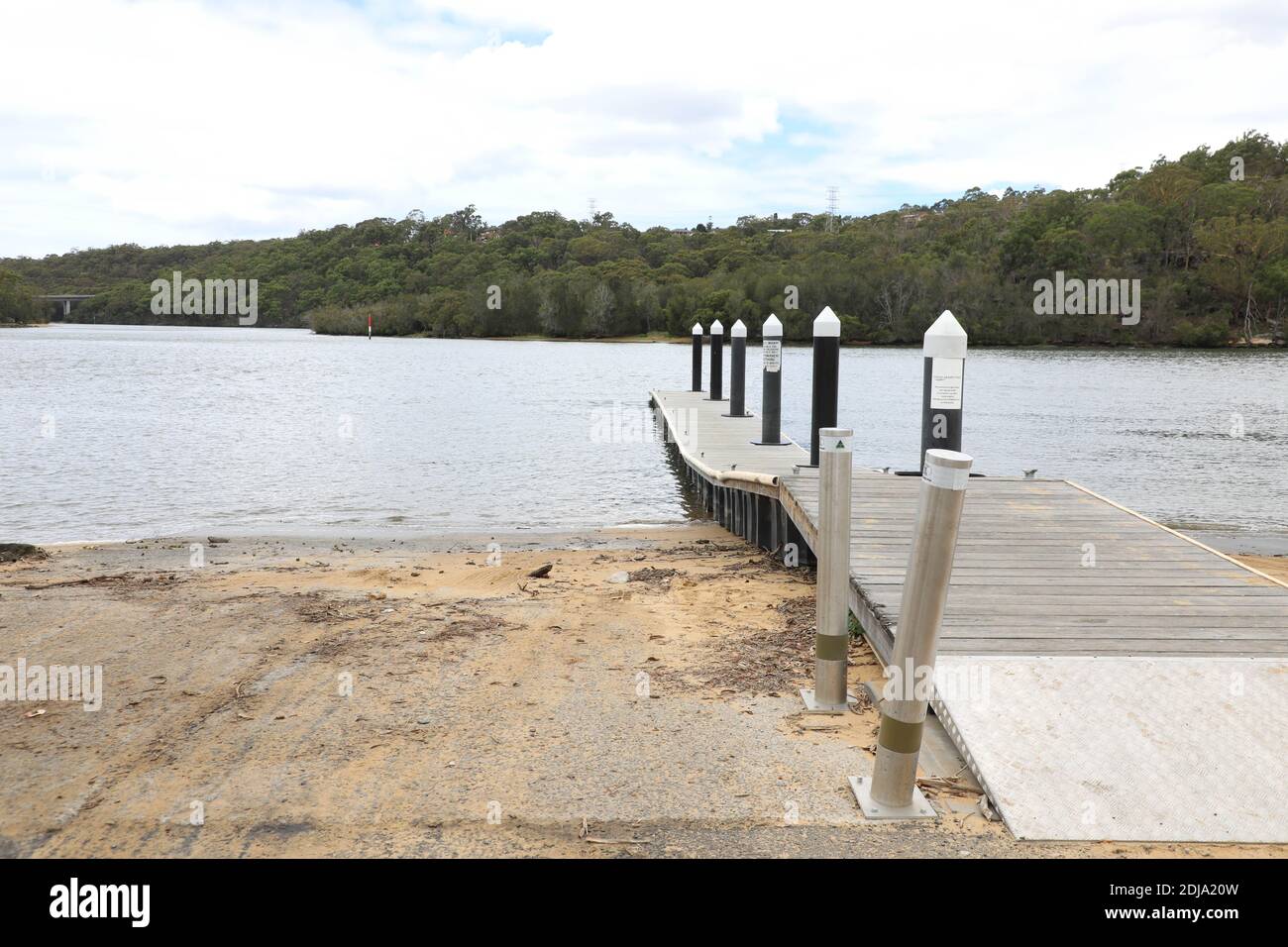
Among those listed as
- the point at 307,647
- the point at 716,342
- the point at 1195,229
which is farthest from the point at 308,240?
the point at 307,647

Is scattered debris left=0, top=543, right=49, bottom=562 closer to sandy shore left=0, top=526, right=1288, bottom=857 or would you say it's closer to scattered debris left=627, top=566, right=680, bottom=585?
sandy shore left=0, top=526, right=1288, bottom=857

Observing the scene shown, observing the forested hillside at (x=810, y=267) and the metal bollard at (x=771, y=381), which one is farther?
the forested hillside at (x=810, y=267)

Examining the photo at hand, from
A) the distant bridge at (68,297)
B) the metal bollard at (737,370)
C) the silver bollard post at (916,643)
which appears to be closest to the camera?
the silver bollard post at (916,643)

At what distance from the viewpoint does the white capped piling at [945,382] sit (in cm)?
802

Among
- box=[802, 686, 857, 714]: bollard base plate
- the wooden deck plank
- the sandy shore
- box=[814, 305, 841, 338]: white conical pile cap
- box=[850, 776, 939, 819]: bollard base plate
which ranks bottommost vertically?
the sandy shore

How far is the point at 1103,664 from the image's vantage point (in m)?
4.64

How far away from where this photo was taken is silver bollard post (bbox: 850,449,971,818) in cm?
338

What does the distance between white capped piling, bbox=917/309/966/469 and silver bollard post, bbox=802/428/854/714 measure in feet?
11.6

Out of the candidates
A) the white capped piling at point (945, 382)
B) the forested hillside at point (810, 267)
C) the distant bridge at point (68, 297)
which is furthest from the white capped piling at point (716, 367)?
the distant bridge at point (68, 297)

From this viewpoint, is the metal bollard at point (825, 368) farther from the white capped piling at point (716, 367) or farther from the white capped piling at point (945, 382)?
the white capped piling at point (716, 367)

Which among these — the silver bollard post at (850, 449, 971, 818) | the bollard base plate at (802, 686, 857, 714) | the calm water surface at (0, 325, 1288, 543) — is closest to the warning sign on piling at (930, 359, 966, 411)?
the bollard base plate at (802, 686, 857, 714)

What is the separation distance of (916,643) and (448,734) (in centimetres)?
218

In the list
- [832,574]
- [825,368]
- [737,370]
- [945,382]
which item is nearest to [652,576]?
[945,382]

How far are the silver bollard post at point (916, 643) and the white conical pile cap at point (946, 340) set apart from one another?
4753mm
